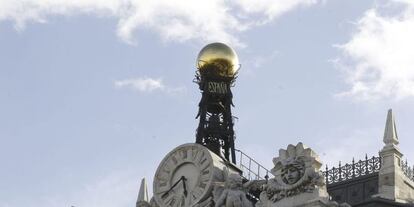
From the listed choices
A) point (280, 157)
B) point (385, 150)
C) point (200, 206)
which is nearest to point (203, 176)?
point (200, 206)

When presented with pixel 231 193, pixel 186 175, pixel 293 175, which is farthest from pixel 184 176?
pixel 293 175

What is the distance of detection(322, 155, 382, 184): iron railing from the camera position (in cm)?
3631

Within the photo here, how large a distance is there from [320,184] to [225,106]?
34.4 feet

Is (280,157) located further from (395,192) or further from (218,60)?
(218,60)

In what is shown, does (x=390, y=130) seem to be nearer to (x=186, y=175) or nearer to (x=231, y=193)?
(x=231, y=193)

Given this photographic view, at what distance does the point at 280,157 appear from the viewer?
3494 cm

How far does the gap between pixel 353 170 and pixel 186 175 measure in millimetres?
5387

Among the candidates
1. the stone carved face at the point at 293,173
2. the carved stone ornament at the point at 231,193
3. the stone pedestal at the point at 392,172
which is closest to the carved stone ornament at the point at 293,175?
the stone carved face at the point at 293,173

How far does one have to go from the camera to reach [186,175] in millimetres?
38375

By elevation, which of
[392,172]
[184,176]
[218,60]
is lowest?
[392,172]

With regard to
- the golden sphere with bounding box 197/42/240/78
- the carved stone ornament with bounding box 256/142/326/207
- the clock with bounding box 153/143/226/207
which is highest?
the golden sphere with bounding box 197/42/240/78

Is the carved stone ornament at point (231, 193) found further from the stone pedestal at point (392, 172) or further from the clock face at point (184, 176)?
the stone pedestal at point (392, 172)

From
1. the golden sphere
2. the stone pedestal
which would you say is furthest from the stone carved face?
the golden sphere

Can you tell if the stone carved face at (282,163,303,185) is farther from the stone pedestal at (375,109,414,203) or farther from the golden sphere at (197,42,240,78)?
the golden sphere at (197,42,240,78)
